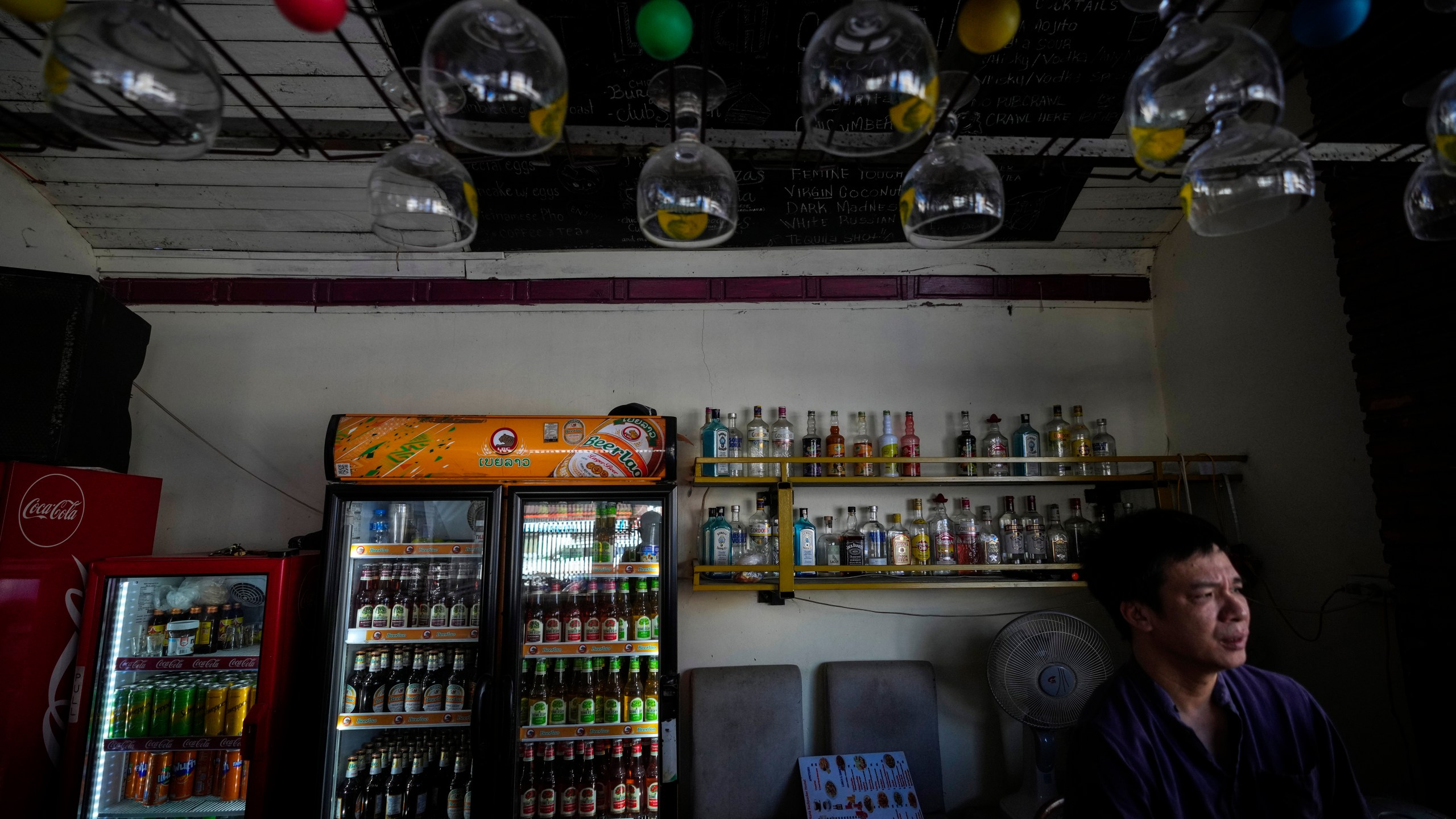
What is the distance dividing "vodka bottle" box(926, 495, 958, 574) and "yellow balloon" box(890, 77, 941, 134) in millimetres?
2404

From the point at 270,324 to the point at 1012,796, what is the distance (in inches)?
175

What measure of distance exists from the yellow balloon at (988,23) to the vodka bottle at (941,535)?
8.05 feet

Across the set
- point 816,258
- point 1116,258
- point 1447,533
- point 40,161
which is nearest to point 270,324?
point 40,161

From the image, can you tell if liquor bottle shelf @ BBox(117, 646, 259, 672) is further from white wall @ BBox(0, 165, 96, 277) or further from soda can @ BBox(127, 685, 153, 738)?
white wall @ BBox(0, 165, 96, 277)

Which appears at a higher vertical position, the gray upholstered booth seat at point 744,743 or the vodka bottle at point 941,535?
the vodka bottle at point 941,535

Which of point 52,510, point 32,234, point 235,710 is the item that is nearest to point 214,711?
point 235,710

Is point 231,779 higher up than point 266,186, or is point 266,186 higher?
point 266,186

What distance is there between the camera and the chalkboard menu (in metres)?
2.52

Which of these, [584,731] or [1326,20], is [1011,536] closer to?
[584,731]

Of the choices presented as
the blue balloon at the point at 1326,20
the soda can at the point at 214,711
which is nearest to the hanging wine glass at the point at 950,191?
the blue balloon at the point at 1326,20

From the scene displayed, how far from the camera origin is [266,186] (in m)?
3.37

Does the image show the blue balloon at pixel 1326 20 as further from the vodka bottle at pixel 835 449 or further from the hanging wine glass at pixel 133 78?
the vodka bottle at pixel 835 449

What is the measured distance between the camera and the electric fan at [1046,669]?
114 inches

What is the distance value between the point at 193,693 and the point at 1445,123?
4.25m
